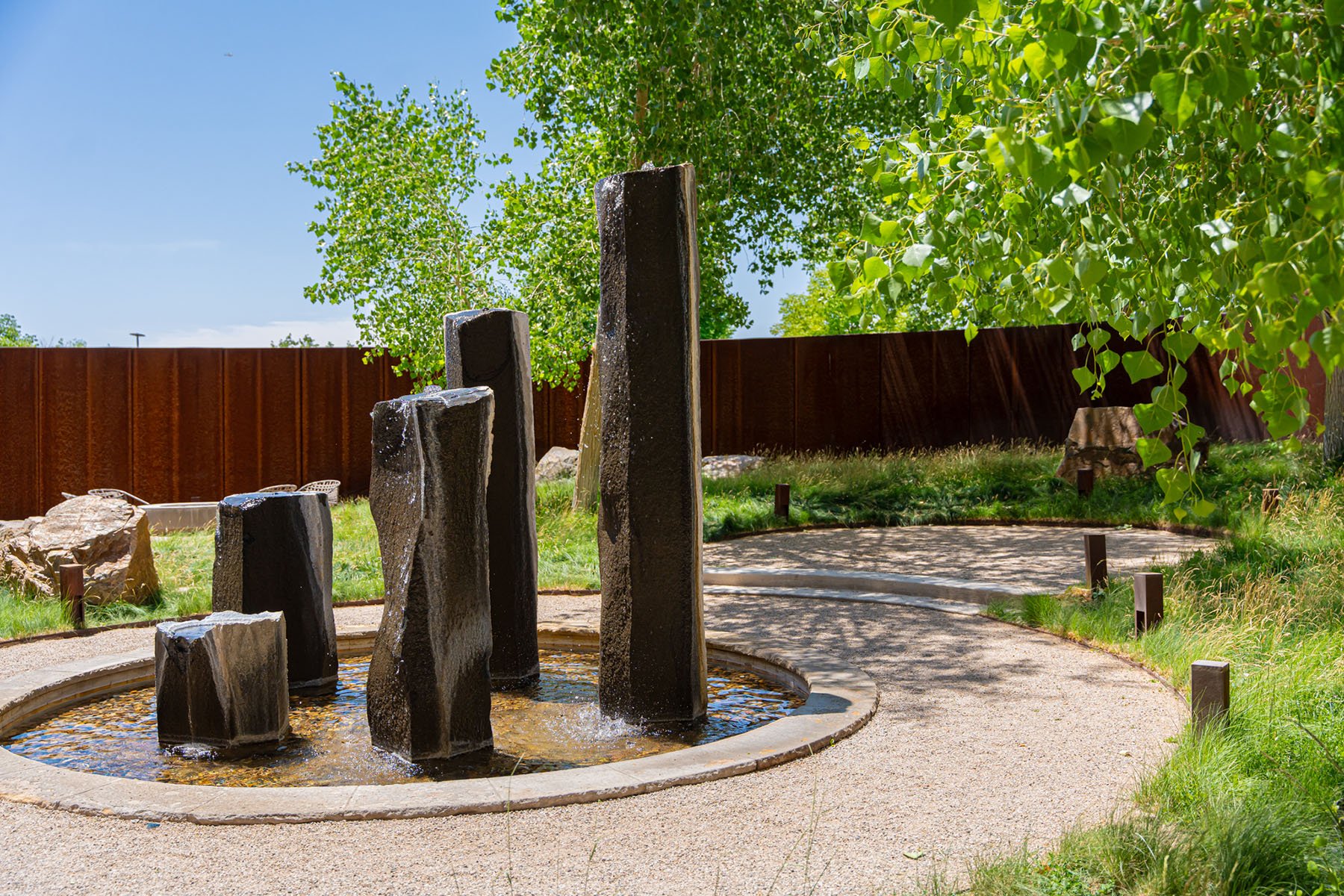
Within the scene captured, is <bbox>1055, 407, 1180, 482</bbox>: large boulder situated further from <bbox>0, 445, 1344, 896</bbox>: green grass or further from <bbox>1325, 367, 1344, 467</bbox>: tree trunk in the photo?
<bbox>1325, 367, 1344, 467</bbox>: tree trunk

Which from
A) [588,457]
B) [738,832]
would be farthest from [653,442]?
[588,457]

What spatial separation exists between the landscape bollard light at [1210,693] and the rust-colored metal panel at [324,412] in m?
15.0

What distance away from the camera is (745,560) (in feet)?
36.6

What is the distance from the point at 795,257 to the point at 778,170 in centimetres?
220

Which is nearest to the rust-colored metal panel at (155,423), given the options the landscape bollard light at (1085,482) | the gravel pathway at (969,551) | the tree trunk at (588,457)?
the tree trunk at (588,457)

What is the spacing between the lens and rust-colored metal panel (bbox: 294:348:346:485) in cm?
1770

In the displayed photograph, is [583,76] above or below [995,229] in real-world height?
above

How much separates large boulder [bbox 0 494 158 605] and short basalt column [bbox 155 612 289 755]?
13.6 feet

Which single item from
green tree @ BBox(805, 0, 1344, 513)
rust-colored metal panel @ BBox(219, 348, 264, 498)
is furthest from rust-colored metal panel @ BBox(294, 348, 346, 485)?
green tree @ BBox(805, 0, 1344, 513)

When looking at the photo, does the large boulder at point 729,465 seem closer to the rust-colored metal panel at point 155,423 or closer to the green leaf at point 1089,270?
the rust-colored metal panel at point 155,423

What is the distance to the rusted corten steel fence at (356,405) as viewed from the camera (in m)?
16.4

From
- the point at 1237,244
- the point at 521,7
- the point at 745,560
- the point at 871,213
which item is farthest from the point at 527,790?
the point at 521,7

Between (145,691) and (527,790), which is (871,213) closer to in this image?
(527,790)

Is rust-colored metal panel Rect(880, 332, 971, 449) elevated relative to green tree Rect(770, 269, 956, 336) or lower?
lower
